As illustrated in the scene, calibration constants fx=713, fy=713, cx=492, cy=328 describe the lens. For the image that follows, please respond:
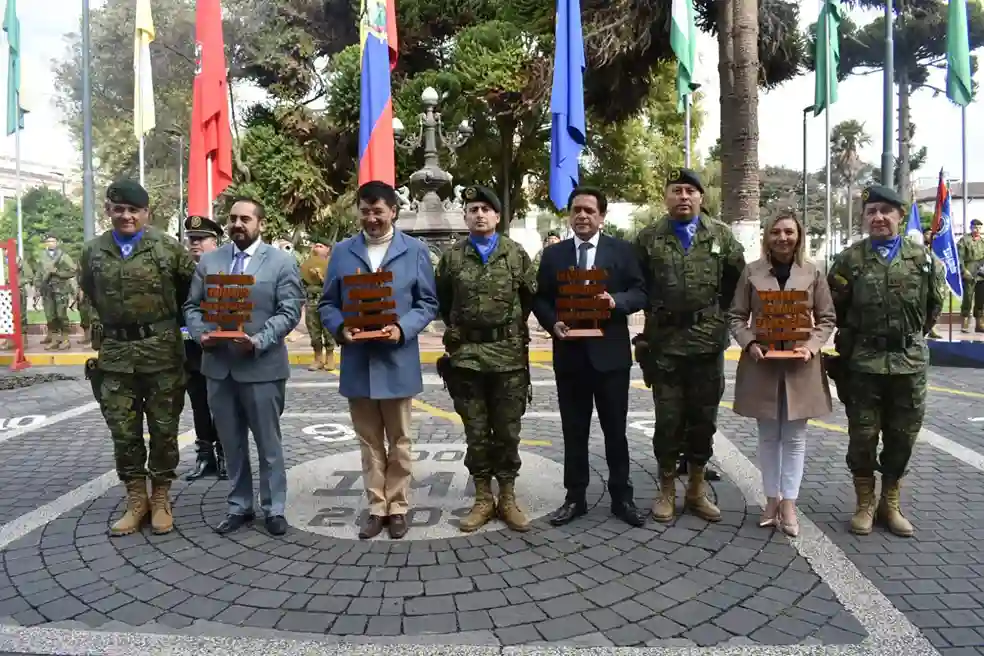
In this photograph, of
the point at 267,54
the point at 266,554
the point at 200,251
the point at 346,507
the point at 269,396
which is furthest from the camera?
the point at 267,54

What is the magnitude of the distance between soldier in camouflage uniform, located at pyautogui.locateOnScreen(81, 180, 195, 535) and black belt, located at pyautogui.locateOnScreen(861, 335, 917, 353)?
13.3 ft

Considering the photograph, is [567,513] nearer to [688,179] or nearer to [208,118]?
[688,179]

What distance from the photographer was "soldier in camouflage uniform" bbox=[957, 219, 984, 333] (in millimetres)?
13289

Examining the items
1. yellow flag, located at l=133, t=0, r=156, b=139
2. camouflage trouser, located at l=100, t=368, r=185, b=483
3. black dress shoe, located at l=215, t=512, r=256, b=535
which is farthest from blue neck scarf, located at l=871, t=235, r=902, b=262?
yellow flag, located at l=133, t=0, r=156, b=139

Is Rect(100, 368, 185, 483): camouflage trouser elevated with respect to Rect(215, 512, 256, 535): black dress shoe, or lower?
elevated

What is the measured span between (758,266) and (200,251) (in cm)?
401

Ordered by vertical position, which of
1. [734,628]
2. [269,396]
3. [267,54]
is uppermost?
[267,54]

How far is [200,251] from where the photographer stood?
5.46 metres

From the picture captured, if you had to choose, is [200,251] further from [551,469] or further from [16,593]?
[551,469]

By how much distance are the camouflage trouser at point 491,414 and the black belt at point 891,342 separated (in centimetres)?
200

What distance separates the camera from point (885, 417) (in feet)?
13.7

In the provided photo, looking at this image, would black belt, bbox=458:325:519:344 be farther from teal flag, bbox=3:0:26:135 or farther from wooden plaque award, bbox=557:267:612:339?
teal flag, bbox=3:0:26:135

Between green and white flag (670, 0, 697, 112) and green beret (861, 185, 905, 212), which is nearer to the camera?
green beret (861, 185, 905, 212)

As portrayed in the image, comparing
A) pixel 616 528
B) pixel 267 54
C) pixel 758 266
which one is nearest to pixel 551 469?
pixel 616 528
